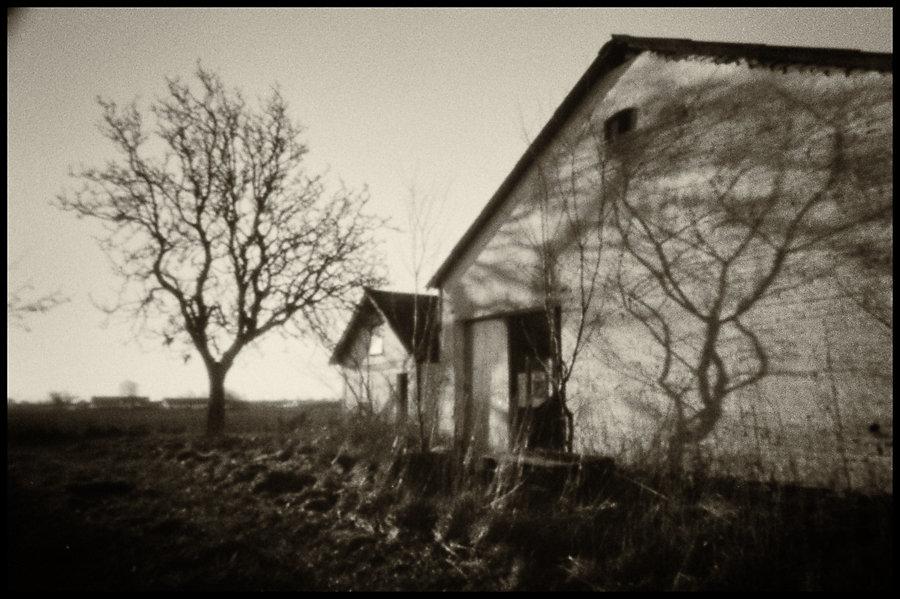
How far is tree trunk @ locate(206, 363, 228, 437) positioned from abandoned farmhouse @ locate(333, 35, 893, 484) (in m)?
9.95

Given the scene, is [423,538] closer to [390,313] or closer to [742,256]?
[742,256]

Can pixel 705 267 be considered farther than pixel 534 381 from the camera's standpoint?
No

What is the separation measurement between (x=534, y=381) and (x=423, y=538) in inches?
202

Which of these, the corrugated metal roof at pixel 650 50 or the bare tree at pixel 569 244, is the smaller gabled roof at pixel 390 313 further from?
the bare tree at pixel 569 244

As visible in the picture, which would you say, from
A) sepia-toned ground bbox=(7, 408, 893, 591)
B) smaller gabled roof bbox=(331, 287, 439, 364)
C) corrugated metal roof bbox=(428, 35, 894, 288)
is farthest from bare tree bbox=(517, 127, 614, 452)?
smaller gabled roof bbox=(331, 287, 439, 364)

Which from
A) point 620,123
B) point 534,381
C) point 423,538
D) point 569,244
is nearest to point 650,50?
point 620,123

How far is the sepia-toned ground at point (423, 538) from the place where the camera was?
341cm

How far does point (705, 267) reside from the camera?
669cm

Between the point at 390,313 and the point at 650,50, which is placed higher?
the point at 650,50

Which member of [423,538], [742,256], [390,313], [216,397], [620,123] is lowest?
[216,397]

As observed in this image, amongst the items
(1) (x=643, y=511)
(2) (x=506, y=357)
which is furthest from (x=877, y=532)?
(2) (x=506, y=357)

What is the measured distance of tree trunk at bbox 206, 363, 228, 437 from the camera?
15567mm

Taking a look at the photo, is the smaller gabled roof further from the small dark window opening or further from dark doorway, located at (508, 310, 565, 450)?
the small dark window opening

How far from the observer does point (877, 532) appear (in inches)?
146
